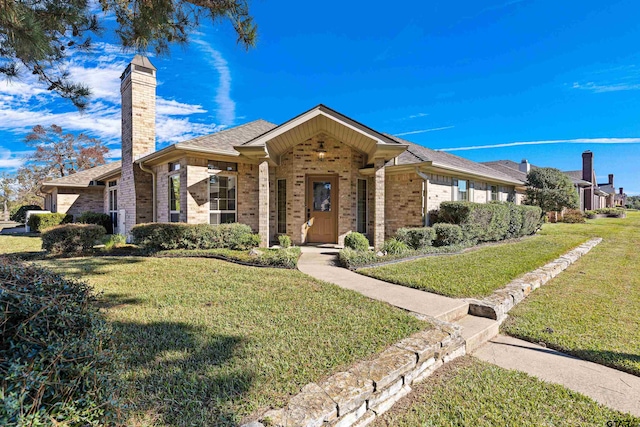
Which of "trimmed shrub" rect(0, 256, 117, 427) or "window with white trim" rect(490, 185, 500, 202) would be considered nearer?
"trimmed shrub" rect(0, 256, 117, 427)

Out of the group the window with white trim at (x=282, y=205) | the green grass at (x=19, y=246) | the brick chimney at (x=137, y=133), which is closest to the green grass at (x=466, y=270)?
the window with white trim at (x=282, y=205)

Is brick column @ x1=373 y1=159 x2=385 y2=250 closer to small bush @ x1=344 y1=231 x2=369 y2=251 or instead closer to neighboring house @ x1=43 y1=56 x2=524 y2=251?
neighboring house @ x1=43 y1=56 x2=524 y2=251

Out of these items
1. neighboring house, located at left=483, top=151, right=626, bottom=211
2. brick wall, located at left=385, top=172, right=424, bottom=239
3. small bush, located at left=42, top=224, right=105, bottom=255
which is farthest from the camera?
neighboring house, located at left=483, top=151, right=626, bottom=211

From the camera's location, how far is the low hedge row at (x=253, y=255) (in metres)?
7.07

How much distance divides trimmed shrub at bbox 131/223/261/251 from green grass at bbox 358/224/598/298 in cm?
433

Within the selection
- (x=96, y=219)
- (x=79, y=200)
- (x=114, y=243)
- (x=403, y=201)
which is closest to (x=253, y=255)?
(x=114, y=243)

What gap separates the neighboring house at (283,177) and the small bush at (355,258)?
5.32ft

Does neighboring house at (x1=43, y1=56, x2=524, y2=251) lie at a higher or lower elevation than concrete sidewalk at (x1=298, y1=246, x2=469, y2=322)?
higher

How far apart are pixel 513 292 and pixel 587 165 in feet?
140

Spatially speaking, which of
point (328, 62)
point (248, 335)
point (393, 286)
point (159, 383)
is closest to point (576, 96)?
point (328, 62)

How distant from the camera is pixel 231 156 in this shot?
9.90 meters

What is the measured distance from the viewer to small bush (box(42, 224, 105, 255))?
8.41 m

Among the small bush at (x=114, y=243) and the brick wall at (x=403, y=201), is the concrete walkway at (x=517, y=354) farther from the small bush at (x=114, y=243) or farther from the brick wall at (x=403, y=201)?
the small bush at (x=114, y=243)

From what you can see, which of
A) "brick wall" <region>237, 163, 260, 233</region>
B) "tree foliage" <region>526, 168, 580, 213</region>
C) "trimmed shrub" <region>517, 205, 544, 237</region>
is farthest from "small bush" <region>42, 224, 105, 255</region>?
"tree foliage" <region>526, 168, 580, 213</region>
